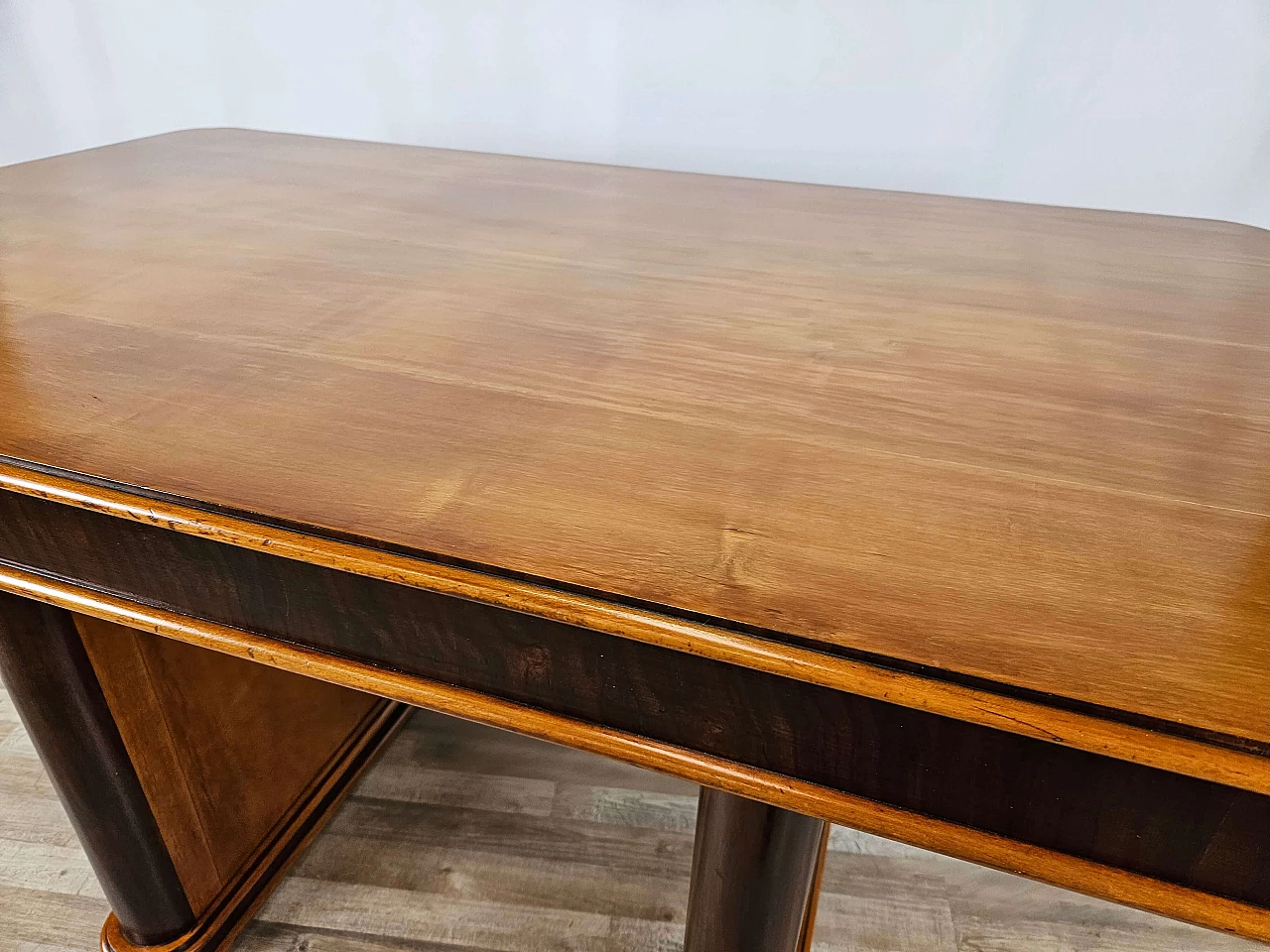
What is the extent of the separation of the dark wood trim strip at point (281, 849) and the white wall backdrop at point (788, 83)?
2.84 ft

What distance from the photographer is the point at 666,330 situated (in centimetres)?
67

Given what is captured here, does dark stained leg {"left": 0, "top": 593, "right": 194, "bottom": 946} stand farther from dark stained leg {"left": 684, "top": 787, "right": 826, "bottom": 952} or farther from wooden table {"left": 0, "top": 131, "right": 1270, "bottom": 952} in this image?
dark stained leg {"left": 684, "top": 787, "right": 826, "bottom": 952}

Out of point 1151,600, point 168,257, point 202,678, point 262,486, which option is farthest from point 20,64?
point 1151,600

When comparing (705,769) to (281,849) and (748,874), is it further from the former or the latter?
(281,849)

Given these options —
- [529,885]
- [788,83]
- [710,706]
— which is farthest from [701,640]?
[788,83]

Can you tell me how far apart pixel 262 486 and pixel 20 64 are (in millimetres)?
1662

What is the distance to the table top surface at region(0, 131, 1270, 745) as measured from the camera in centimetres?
41

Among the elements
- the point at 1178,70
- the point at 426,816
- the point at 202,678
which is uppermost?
the point at 1178,70

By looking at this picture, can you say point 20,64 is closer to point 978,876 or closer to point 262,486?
point 262,486

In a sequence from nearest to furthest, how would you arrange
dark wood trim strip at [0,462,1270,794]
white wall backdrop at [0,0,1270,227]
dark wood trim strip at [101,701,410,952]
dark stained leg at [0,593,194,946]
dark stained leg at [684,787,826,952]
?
dark wood trim strip at [0,462,1270,794] < dark stained leg at [684,787,826,952] < dark stained leg at [0,593,194,946] < dark wood trim strip at [101,701,410,952] < white wall backdrop at [0,0,1270,227]

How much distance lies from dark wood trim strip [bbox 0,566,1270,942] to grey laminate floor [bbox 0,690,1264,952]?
0.59 metres

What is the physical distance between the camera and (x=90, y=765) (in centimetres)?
77

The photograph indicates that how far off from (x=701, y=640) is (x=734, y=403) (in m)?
0.22

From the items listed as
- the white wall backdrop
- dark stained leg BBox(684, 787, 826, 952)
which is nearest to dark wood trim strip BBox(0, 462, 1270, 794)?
dark stained leg BBox(684, 787, 826, 952)
